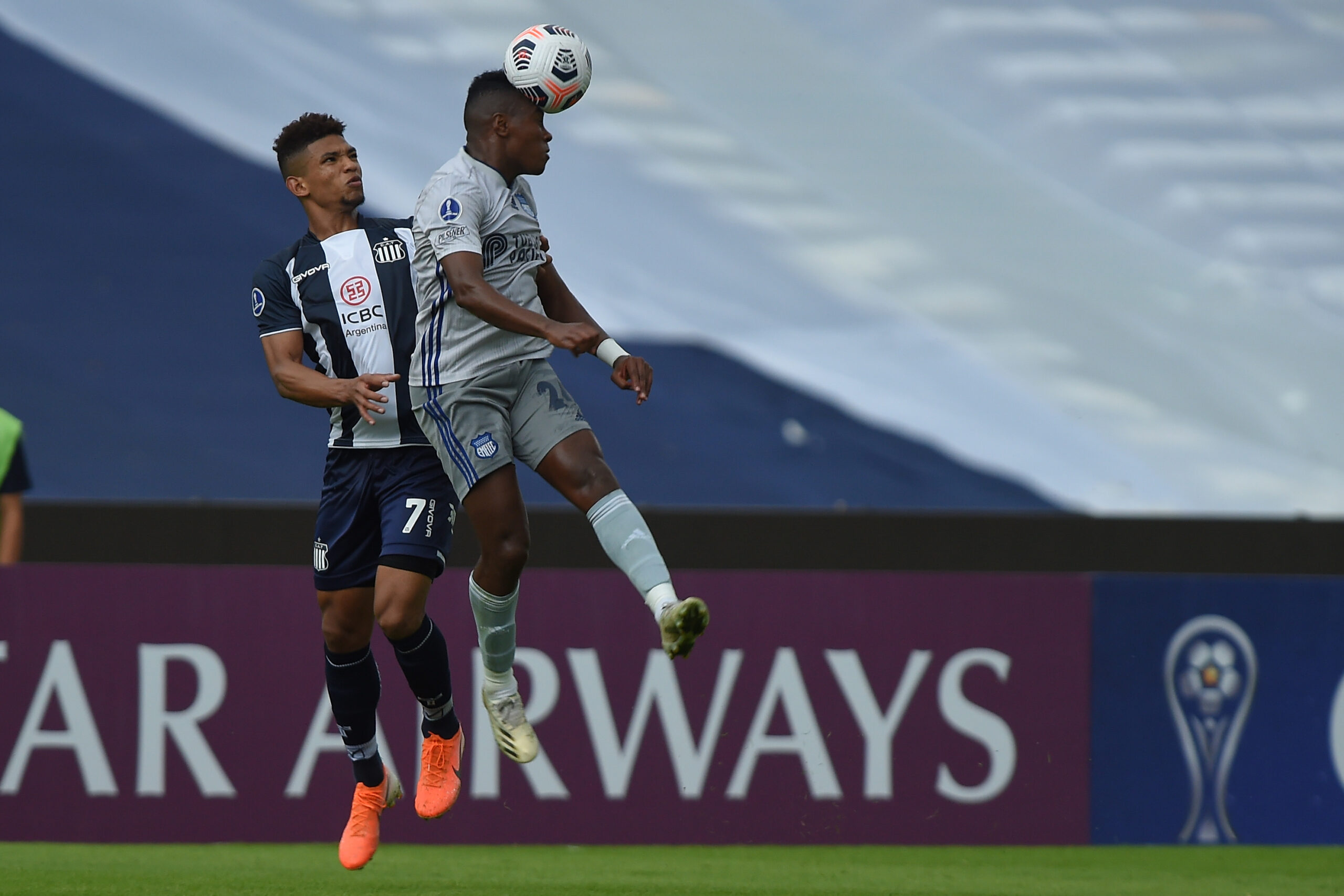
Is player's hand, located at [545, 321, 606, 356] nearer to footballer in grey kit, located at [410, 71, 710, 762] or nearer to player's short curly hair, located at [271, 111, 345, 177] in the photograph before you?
footballer in grey kit, located at [410, 71, 710, 762]

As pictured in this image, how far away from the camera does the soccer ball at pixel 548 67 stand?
4.79m

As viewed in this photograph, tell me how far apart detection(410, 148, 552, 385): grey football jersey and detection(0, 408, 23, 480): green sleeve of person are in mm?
3364

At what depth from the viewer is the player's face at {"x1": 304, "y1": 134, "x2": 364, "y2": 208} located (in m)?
5.42

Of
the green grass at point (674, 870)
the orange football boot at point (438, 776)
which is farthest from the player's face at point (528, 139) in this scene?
the green grass at point (674, 870)

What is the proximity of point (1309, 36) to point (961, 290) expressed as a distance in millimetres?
3269

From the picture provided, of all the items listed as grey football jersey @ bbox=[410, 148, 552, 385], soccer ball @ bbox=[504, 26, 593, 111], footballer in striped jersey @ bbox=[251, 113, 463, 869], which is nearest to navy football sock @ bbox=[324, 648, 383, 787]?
footballer in striped jersey @ bbox=[251, 113, 463, 869]

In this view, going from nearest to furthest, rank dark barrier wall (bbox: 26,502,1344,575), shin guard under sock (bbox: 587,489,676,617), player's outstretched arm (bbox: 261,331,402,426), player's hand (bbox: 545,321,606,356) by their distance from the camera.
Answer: player's hand (bbox: 545,321,606,356), shin guard under sock (bbox: 587,489,676,617), player's outstretched arm (bbox: 261,331,402,426), dark barrier wall (bbox: 26,502,1344,575)

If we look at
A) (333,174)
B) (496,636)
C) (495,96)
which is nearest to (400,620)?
(496,636)

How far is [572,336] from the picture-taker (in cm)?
449

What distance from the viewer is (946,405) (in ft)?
40.3

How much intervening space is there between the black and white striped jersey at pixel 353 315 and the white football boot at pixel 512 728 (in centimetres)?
81

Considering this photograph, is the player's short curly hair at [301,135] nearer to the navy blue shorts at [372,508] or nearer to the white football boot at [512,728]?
the navy blue shorts at [372,508]

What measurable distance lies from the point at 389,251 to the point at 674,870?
267cm

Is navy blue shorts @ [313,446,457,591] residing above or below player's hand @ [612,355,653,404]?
below
